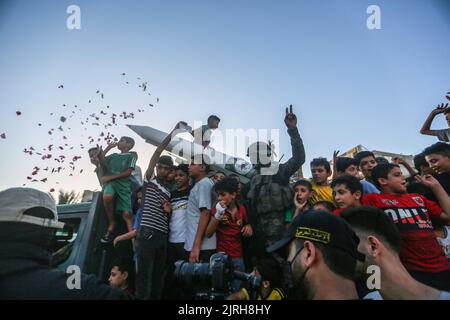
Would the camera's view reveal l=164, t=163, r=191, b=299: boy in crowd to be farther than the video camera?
Yes

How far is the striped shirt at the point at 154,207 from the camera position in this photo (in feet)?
10.5

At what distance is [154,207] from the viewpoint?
10.9 feet

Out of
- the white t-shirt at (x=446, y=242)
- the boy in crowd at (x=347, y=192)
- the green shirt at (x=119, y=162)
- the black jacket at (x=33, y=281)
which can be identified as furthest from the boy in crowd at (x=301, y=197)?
the green shirt at (x=119, y=162)

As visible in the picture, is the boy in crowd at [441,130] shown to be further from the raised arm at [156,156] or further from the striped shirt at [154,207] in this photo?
the striped shirt at [154,207]

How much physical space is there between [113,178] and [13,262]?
9.04 ft

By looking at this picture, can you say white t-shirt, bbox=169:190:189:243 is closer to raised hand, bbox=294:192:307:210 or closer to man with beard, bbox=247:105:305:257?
man with beard, bbox=247:105:305:257

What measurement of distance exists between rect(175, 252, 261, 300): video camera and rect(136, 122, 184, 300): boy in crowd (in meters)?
1.63

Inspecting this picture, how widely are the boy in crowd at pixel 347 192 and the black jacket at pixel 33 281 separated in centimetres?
214

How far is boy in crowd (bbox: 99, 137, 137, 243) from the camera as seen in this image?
3758 millimetres

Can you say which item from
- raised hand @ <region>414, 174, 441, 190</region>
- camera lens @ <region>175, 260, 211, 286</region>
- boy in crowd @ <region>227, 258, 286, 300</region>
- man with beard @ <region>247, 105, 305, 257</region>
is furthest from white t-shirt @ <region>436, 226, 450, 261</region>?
camera lens @ <region>175, 260, 211, 286</region>

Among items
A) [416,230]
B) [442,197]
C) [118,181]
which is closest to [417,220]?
[416,230]

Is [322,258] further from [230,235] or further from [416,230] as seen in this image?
[230,235]

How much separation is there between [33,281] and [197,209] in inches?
76.9

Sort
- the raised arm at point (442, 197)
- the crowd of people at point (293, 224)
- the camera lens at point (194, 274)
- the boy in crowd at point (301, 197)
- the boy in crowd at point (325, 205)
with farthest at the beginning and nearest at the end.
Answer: the boy in crowd at point (301, 197), the boy in crowd at point (325, 205), the raised arm at point (442, 197), the camera lens at point (194, 274), the crowd of people at point (293, 224)
